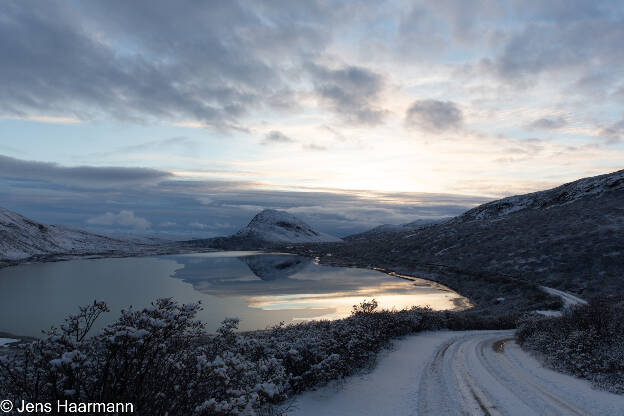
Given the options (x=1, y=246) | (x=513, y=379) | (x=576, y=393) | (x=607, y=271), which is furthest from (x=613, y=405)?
(x=1, y=246)

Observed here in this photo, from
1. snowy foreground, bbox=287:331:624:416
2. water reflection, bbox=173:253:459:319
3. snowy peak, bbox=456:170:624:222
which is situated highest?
snowy peak, bbox=456:170:624:222

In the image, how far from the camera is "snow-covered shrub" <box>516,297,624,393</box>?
13695 mm

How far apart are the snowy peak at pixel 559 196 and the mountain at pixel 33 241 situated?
459 ft

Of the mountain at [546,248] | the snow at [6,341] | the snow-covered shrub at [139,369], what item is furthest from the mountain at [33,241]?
the snow-covered shrub at [139,369]

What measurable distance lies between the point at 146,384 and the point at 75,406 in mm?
1267

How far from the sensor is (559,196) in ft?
357

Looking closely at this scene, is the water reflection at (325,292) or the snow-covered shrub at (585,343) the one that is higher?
the snow-covered shrub at (585,343)

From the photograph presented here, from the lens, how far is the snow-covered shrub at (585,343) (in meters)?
13.7

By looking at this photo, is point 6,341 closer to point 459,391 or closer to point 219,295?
point 219,295

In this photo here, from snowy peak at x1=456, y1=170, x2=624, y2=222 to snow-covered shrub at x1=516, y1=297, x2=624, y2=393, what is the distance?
8912 centimetres

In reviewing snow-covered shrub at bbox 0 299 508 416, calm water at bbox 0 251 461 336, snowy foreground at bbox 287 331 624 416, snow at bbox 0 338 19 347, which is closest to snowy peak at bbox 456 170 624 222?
calm water at bbox 0 251 461 336

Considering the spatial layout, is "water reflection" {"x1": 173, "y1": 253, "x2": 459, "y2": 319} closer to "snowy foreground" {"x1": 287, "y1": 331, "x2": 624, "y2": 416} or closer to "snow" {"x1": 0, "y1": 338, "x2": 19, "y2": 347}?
"snowy foreground" {"x1": 287, "y1": 331, "x2": 624, "y2": 416}

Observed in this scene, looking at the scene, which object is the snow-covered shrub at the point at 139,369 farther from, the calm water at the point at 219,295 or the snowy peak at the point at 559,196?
the snowy peak at the point at 559,196

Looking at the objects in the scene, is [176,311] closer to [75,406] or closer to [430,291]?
[75,406]
